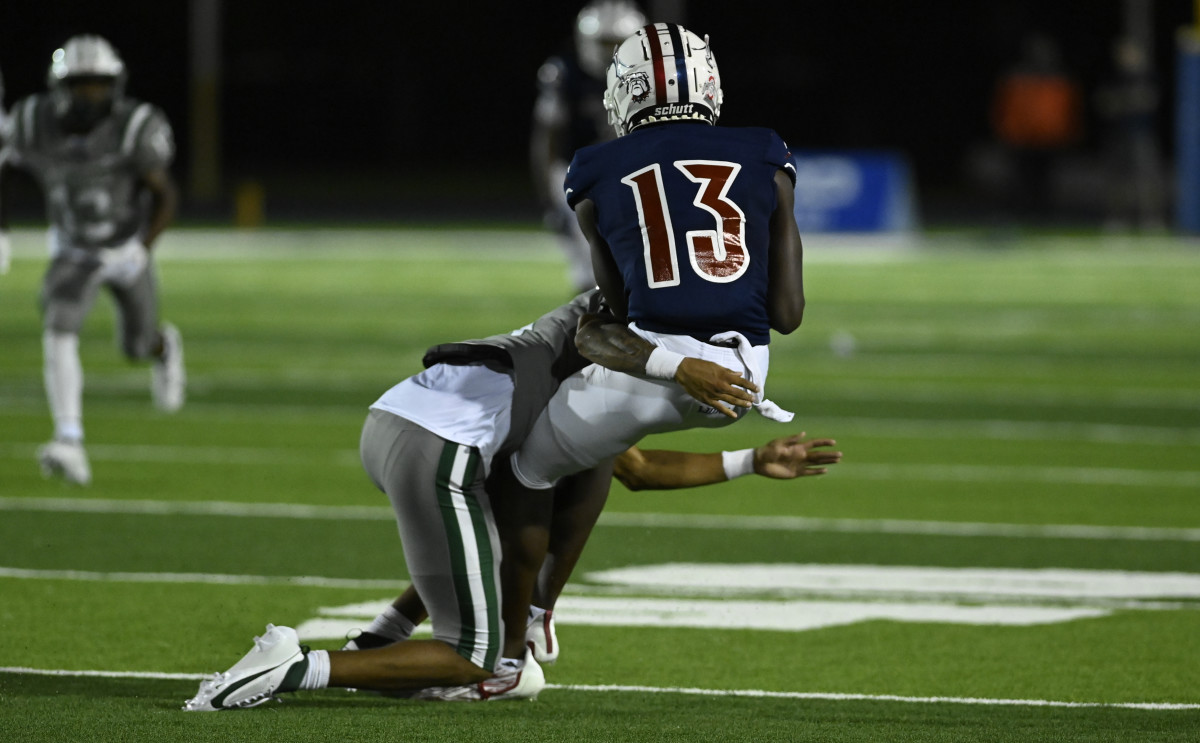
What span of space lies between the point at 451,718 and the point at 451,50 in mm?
41883

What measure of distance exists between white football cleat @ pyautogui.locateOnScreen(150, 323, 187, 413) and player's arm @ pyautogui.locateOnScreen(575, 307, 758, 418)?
18.7 feet

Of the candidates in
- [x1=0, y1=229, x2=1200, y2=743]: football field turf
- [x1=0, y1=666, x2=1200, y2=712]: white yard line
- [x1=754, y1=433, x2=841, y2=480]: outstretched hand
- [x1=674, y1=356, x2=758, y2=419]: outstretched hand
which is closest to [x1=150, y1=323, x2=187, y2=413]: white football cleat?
[x1=0, y1=229, x2=1200, y2=743]: football field turf

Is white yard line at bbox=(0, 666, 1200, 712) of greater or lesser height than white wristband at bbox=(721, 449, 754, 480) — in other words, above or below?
below

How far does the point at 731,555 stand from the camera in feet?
23.4

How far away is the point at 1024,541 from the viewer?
24.4ft

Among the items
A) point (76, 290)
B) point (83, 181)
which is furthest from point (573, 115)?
point (76, 290)

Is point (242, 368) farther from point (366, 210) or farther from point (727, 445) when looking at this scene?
point (366, 210)

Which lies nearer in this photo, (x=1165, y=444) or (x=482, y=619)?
(x=482, y=619)

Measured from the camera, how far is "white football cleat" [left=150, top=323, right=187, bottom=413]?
1001 centimetres

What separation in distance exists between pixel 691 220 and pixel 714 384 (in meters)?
0.37

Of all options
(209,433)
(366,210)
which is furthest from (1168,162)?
(209,433)

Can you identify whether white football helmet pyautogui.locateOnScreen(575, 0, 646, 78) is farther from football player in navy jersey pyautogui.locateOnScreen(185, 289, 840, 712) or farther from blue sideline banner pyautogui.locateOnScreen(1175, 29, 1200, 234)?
blue sideline banner pyautogui.locateOnScreen(1175, 29, 1200, 234)

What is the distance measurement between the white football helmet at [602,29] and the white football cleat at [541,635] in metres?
5.68

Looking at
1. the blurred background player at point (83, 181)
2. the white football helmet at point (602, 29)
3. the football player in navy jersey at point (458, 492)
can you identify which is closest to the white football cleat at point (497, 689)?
the football player in navy jersey at point (458, 492)
